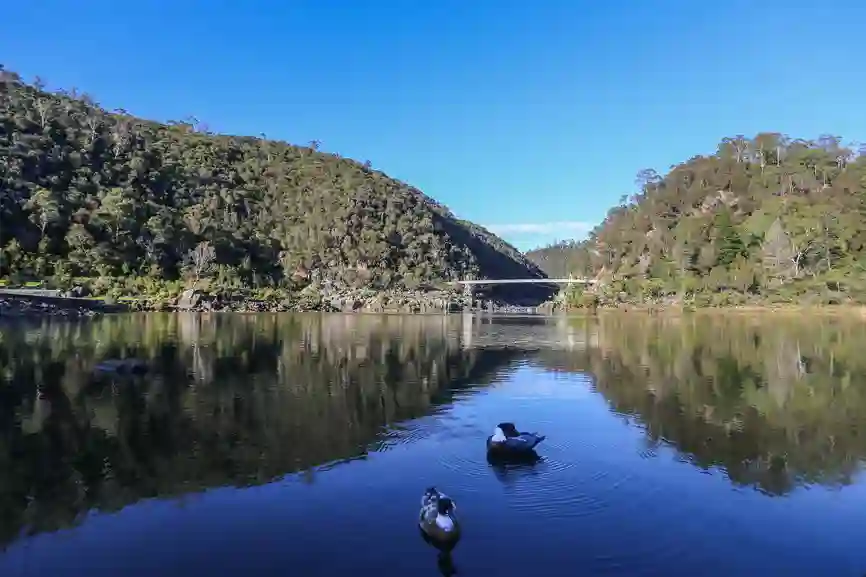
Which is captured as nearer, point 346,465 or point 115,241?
point 346,465

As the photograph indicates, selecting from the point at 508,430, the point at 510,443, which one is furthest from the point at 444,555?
the point at 508,430

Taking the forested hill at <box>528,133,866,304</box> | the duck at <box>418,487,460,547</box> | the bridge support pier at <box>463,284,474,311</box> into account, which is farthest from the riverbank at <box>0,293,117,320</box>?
the forested hill at <box>528,133,866,304</box>

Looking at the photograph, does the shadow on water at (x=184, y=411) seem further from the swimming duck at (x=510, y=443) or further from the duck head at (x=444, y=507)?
the duck head at (x=444, y=507)

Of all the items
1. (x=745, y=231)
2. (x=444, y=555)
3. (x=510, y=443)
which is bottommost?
(x=444, y=555)

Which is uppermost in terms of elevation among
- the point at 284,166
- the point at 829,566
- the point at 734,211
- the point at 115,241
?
the point at 284,166

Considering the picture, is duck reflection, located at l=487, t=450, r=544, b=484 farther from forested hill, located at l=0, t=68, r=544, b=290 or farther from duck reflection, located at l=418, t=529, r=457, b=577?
forested hill, located at l=0, t=68, r=544, b=290

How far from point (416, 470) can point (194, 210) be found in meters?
119

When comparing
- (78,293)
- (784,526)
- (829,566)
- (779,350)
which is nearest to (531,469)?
(784,526)

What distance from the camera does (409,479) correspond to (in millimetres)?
12602

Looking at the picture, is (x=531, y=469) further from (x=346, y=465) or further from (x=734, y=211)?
(x=734, y=211)

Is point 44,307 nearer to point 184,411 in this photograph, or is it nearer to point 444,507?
point 184,411

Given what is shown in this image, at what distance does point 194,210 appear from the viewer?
4823 inches

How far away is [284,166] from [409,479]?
163 meters

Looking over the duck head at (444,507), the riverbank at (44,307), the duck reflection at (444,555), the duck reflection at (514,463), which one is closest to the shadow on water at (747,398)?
the duck reflection at (514,463)
